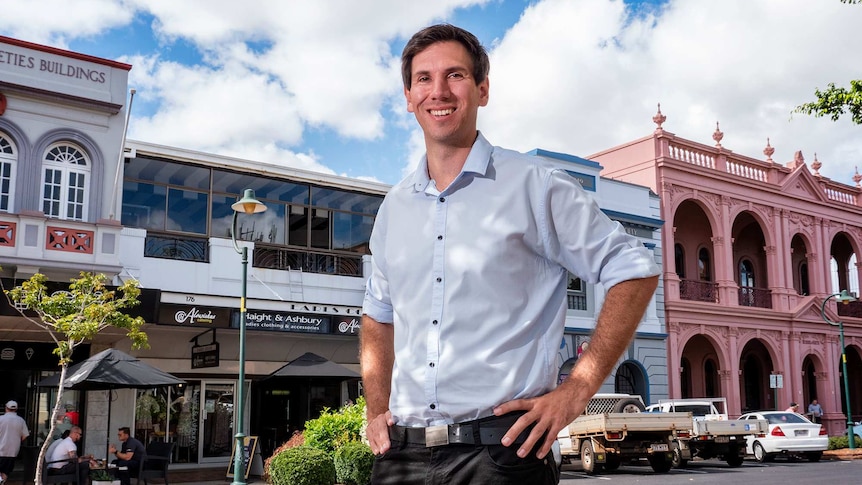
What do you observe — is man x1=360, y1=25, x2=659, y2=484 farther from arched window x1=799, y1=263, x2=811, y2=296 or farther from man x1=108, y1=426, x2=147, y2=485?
arched window x1=799, y1=263, x2=811, y2=296

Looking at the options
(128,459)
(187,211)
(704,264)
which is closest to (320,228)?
(187,211)

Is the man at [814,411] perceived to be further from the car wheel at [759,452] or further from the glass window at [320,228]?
the glass window at [320,228]

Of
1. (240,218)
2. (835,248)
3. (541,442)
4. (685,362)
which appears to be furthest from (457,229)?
(835,248)

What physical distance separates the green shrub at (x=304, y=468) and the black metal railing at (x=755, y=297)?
22995mm

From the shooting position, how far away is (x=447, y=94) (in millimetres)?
2443

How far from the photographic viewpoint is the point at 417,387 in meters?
2.32

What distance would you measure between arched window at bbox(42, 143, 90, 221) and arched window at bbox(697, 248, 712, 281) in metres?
22.2

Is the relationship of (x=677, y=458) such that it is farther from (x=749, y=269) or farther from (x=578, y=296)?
(x=749, y=269)

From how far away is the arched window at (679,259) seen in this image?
105 feet

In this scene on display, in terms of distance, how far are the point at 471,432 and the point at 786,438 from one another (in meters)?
24.0

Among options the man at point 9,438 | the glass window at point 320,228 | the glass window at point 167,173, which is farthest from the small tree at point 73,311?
the glass window at point 320,228

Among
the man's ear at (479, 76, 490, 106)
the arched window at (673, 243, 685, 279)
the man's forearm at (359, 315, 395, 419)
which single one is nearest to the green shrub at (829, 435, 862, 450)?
the arched window at (673, 243, 685, 279)

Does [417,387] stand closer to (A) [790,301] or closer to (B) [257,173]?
(B) [257,173]

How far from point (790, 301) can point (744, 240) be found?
304 cm
